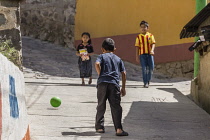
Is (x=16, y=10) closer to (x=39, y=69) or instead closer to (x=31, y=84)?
(x=31, y=84)

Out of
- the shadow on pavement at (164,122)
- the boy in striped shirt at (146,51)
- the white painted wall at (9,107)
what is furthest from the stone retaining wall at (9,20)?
the boy in striped shirt at (146,51)

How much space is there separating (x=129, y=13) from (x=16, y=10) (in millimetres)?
11697

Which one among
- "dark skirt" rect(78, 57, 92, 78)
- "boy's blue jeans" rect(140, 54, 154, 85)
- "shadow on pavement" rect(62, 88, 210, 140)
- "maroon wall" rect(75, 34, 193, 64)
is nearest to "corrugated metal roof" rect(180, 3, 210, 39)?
"boy's blue jeans" rect(140, 54, 154, 85)

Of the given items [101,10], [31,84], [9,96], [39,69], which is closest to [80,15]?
[101,10]

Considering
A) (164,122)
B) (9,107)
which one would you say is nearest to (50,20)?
(164,122)

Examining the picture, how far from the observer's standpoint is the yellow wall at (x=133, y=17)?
17.4 metres

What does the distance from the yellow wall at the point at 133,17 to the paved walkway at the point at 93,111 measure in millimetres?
2590

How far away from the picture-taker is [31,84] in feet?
40.8

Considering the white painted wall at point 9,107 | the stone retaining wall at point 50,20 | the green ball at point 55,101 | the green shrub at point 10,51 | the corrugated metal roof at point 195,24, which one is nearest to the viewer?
the white painted wall at point 9,107

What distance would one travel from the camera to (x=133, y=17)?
1783 cm

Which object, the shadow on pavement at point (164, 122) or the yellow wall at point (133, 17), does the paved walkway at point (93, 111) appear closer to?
the shadow on pavement at point (164, 122)

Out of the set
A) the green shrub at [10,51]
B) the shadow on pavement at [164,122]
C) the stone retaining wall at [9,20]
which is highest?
the stone retaining wall at [9,20]

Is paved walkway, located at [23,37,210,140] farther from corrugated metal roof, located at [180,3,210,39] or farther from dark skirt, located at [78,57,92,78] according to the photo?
corrugated metal roof, located at [180,3,210,39]

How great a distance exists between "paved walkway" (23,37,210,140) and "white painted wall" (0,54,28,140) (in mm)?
1097
